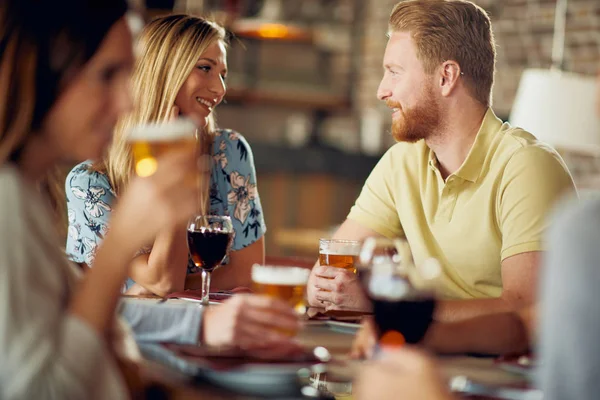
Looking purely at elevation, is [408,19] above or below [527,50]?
below

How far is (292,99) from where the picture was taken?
761 centimetres

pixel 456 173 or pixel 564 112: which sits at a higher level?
pixel 564 112

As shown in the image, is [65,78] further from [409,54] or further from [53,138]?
[409,54]

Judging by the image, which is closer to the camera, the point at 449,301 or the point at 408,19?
the point at 449,301

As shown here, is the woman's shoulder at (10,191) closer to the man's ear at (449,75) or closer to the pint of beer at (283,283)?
the pint of beer at (283,283)

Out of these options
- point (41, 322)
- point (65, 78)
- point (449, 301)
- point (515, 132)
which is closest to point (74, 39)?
point (65, 78)

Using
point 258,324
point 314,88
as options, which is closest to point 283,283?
point 258,324

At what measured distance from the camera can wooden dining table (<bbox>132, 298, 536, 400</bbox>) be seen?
114 centimetres

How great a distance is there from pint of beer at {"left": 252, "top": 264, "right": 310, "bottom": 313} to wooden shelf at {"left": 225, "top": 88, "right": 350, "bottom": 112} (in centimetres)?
606

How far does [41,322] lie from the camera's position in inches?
38.5

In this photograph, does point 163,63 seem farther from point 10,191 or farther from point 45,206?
point 10,191

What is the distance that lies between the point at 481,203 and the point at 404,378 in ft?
3.98

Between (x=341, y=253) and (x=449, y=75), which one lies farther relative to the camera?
(x=449, y=75)

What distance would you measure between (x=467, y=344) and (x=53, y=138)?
2.42 feet
